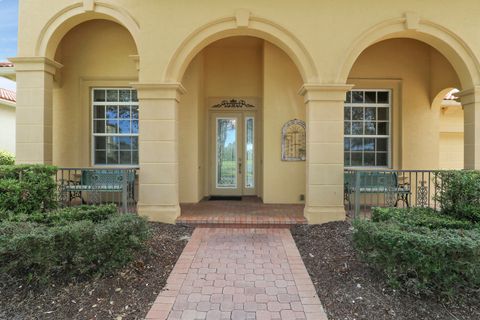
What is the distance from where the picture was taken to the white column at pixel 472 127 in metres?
6.27

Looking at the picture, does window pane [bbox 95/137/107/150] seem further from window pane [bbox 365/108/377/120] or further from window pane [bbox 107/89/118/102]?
window pane [bbox 365/108/377/120]

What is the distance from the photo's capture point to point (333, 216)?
622 cm

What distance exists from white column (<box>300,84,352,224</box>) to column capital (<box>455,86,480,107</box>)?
2.46 metres

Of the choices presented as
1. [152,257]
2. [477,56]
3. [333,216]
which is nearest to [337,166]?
[333,216]

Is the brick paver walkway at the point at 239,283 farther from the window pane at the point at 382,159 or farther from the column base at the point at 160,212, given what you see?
the window pane at the point at 382,159

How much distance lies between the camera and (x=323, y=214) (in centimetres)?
620

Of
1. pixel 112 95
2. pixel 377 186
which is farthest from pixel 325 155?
pixel 112 95

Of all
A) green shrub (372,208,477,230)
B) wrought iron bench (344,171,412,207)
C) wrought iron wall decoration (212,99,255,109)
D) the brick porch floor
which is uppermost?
wrought iron wall decoration (212,99,255,109)

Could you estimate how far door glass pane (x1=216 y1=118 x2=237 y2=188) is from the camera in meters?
8.88

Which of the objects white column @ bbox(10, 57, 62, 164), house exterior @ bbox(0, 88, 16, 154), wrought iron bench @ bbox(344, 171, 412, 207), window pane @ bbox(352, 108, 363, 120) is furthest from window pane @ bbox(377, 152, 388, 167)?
house exterior @ bbox(0, 88, 16, 154)

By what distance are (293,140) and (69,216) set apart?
518cm

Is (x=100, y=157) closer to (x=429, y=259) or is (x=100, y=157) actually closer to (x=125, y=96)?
(x=125, y=96)

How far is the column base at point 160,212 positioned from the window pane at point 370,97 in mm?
5341

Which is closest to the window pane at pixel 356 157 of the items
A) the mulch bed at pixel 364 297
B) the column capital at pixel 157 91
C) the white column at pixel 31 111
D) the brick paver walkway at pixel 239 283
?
the brick paver walkway at pixel 239 283
